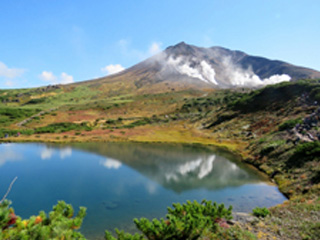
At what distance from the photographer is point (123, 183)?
3278 cm

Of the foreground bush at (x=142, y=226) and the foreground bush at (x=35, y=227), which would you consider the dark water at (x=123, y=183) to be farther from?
the foreground bush at (x=35, y=227)

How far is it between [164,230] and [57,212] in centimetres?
622

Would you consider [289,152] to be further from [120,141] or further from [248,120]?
[120,141]

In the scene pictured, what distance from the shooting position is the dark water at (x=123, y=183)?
23.9 meters

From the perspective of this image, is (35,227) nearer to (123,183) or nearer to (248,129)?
(123,183)

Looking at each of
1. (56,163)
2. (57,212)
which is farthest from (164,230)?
(56,163)

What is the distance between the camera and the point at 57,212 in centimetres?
1052

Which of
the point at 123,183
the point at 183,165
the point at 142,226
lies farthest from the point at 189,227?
the point at 183,165

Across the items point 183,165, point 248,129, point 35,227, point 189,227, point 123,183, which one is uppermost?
point 35,227

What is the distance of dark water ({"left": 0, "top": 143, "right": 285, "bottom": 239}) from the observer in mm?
23875

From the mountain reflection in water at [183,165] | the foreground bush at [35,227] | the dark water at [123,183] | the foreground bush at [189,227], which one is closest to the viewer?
the foreground bush at [35,227]

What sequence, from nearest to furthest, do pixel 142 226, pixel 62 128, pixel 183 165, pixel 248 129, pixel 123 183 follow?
pixel 142 226 < pixel 123 183 < pixel 183 165 < pixel 248 129 < pixel 62 128

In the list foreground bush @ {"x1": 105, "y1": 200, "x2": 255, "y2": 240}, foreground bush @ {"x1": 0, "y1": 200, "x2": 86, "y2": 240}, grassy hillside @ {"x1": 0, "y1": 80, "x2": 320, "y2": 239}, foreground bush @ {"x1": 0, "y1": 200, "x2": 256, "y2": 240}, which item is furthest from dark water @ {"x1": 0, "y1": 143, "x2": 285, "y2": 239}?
foreground bush @ {"x1": 0, "y1": 200, "x2": 86, "y2": 240}

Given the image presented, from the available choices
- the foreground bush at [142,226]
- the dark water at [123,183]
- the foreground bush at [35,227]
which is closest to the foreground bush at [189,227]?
the foreground bush at [142,226]
